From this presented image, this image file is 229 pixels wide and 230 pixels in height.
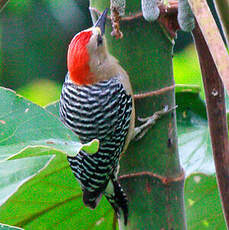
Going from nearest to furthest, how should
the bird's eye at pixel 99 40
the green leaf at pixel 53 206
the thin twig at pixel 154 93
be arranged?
the thin twig at pixel 154 93 → the green leaf at pixel 53 206 → the bird's eye at pixel 99 40

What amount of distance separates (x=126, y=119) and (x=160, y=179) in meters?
0.52

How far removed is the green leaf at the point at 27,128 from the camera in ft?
2.79

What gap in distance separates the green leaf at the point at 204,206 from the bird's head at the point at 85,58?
595 millimetres

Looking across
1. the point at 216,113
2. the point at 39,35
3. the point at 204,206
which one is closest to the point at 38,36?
the point at 39,35

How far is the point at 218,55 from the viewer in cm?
60

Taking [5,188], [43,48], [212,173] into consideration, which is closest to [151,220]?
[212,173]

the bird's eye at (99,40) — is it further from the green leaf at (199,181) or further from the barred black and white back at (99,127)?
the green leaf at (199,181)

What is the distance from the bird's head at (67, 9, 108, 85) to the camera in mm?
1755

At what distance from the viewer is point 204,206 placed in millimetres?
1417

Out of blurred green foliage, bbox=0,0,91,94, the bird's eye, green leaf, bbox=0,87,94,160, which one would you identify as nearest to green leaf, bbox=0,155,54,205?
green leaf, bbox=0,87,94,160

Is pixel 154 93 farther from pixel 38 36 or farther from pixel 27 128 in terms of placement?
pixel 38 36

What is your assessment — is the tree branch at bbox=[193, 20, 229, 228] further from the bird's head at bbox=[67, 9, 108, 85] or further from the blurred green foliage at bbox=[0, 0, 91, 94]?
the blurred green foliage at bbox=[0, 0, 91, 94]

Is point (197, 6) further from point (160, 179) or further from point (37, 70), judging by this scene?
point (37, 70)

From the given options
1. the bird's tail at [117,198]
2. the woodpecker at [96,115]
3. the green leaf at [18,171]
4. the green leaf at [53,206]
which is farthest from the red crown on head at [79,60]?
the green leaf at [18,171]
